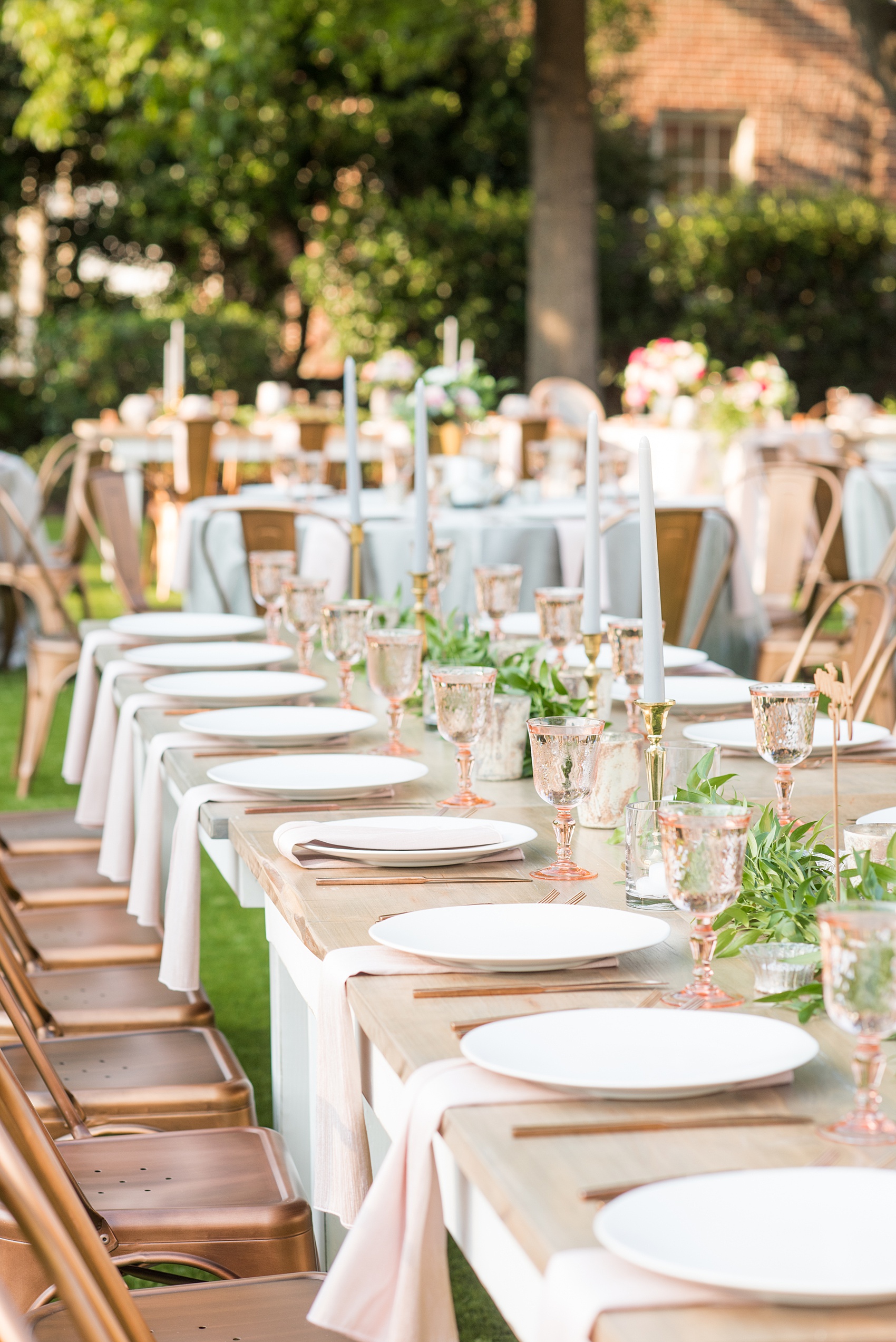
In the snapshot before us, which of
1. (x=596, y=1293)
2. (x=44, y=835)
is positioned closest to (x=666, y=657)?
(x=44, y=835)

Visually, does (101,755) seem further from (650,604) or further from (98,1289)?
(98,1289)

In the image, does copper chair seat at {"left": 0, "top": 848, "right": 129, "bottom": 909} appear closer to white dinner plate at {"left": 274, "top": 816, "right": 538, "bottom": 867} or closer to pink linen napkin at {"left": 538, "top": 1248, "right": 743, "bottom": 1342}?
white dinner plate at {"left": 274, "top": 816, "right": 538, "bottom": 867}

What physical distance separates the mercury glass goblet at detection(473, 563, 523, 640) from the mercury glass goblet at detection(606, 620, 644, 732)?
0.51m

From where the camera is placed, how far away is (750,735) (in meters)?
2.02

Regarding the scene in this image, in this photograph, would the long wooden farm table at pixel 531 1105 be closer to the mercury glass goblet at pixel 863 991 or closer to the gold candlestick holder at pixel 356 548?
the mercury glass goblet at pixel 863 991

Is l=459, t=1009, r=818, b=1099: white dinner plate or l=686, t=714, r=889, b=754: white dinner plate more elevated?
l=686, t=714, r=889, b=754: white dinner plate

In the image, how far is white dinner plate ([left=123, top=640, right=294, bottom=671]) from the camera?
2576 mm

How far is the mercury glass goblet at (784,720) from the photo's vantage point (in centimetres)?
152

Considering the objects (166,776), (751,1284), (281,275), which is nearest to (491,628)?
(166,776)

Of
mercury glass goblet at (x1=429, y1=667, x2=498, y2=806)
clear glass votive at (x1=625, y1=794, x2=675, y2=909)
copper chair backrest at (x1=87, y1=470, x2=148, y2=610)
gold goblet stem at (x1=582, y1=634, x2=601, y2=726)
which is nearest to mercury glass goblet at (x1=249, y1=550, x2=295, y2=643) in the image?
gold goblet stem at (x1=582, y1=634, x2=601, y2=726)

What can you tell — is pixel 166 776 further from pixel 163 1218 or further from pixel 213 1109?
pixel 163 1218

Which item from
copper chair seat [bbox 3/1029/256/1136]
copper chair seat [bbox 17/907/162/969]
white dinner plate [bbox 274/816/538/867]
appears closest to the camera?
white dinner plate [bbox 274/816/538/867]

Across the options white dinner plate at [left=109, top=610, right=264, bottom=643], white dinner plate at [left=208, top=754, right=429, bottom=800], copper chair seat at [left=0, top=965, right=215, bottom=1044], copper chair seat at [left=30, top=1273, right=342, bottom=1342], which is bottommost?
copper chair seat at [left=30, top=1273, right=342, bottom=1342]

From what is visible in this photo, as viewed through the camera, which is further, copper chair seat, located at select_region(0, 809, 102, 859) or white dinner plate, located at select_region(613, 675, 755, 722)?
copper chair seat, located at select_region(0, 809, 102, 859)
